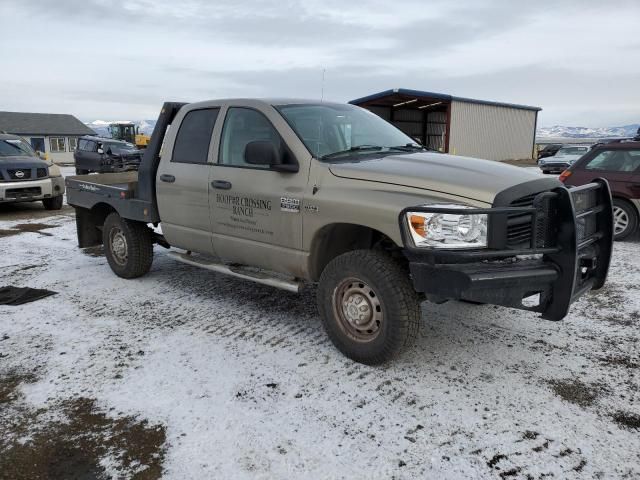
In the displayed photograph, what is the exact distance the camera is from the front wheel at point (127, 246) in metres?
5.82

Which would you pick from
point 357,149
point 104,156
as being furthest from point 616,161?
point 104,156

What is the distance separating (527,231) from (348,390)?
157 cm

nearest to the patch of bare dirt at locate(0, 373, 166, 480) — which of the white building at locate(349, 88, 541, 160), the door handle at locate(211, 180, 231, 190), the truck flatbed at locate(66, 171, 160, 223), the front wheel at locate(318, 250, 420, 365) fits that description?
the front wheel at locate(318, 250, 420, 365)

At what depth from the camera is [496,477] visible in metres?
2.57

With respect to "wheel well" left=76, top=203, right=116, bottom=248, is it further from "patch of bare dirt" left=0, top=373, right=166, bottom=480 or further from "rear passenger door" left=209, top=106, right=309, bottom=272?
"patch of bare dirt" left=0, top=373, right=166, bottom=480

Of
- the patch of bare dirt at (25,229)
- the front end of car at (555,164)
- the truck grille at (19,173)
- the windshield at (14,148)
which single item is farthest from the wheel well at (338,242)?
the front end of car at (555,164)

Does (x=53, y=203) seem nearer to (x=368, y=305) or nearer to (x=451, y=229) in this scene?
(x=368, y=305)

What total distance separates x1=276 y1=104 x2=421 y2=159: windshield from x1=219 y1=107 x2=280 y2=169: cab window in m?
0.20

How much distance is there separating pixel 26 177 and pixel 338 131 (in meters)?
9.28

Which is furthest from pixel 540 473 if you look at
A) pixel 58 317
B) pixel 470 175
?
pixel 58 317

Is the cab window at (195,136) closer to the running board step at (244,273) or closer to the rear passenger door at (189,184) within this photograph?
the rear passenger door at (189,184)

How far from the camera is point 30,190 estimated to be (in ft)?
36.5

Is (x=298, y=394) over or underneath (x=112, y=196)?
underneath

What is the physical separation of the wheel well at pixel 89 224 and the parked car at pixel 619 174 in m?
7.25
